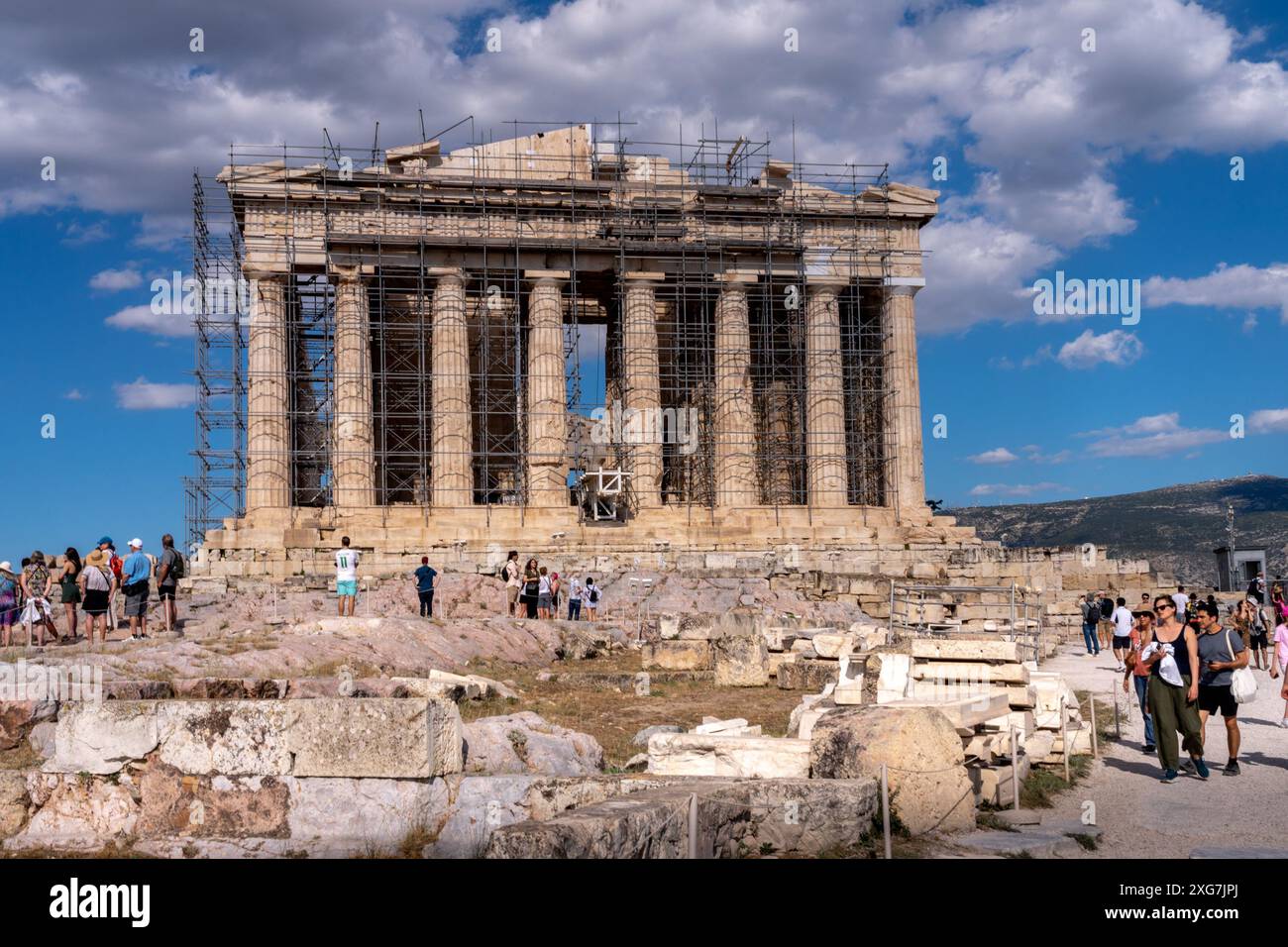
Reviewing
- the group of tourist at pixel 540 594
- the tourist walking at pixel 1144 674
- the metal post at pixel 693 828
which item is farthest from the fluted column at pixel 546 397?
the metal post at pixel 693 828

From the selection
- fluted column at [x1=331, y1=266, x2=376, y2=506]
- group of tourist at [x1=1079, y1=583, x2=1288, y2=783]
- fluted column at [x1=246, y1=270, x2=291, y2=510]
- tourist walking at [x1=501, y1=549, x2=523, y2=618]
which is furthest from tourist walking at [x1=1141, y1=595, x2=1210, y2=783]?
fluted column at [x1=246, y1=270, x2=291, y2=510]

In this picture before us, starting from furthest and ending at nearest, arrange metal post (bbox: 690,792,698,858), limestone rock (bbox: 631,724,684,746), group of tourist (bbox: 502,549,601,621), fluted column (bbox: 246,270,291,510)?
1. fluted column (bbox: 246,270,291,510)
2. group of tourist (bbox: 502,549,601,621)
3. limestone rock (bbox: 631,724,684,746)
4. metal post (bbox: 690,792,698,858)

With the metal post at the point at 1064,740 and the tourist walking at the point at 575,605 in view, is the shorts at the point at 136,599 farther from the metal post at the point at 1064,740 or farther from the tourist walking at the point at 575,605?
the metal post at the point at 1064,740

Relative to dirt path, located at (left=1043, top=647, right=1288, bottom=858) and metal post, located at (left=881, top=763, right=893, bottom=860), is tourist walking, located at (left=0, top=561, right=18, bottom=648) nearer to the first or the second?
metal post, located at (left=881, top=763, right=893, bottom=860)

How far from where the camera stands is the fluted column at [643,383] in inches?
1401

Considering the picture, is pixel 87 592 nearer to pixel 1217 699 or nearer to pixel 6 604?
pixel 6 604

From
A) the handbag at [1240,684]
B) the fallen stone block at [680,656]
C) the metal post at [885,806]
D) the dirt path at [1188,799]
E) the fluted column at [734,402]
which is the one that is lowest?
the dirt path at [1188,799]

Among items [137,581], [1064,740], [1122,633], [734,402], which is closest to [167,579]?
[137,581]

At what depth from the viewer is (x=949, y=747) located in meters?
7.69

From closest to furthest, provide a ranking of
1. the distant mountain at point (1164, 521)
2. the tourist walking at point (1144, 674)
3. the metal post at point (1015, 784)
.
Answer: the metal post at point (1015, 784) → the tourist walking at point (1144, 674) → the distant mountain at point (1164, 521)

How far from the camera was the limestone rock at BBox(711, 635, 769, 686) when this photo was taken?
56.9ft

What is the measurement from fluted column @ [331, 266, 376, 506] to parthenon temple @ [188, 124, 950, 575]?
0.07m

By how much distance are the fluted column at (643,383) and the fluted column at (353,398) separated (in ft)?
24.3

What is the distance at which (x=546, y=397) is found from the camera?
116 ft
